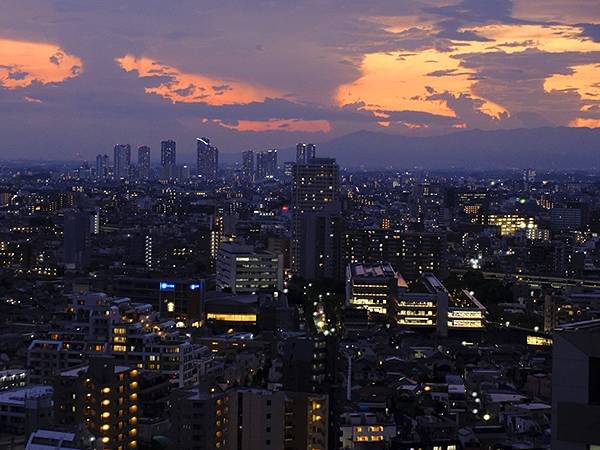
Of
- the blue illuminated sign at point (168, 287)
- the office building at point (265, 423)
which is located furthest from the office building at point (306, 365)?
the blue illuminated sign at point (168, 287)

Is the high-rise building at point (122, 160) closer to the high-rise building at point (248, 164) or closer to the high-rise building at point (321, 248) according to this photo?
the high-rise building at point (248, 164)

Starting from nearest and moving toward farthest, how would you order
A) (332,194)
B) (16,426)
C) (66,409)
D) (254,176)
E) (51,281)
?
(66,409)
(16,426)
(51,281)
(332,194)
(254,176)

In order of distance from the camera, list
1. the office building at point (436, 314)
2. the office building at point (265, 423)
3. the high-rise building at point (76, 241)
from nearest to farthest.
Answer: the office building at point (265, 423)
the office building at point (436, 314)
the high-rise building at point (76, 241)

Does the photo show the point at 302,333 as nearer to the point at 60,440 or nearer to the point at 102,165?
the point at 60,440

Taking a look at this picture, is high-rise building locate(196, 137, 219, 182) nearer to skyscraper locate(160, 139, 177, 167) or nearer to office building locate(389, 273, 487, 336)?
skyscraper locate(160, 139, 177, 167)

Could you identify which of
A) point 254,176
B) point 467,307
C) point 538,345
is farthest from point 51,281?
point 254,176

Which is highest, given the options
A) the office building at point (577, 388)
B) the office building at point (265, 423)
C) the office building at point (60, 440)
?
the office building at point (577, 388)

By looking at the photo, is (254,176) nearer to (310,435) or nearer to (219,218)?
(219,218)
